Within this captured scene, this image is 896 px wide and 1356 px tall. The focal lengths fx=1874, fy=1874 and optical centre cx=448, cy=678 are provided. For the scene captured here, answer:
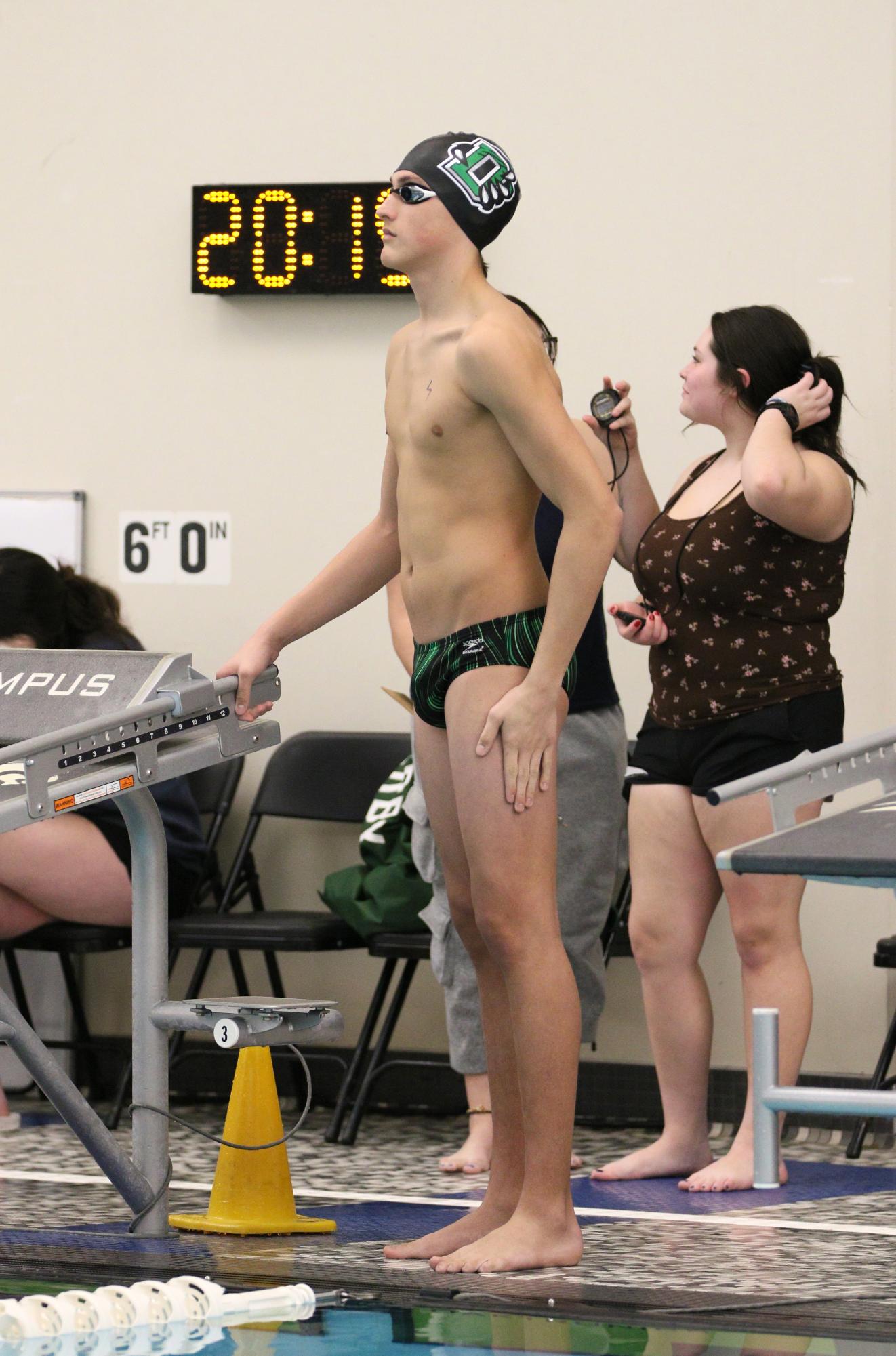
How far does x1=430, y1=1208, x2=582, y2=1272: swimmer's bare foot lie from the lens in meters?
2.65

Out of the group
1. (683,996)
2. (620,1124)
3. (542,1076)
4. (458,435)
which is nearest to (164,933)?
(542,1076)

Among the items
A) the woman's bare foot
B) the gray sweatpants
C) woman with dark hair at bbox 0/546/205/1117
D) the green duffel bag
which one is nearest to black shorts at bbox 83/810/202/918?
woman with dark hair at bbox 0/546/205/1117

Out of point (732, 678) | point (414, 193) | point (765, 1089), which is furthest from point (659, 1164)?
point (414, 193)

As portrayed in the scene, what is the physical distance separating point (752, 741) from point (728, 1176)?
2.72ft

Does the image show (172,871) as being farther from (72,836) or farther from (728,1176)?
(728,1176)

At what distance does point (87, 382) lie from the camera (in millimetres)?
4992

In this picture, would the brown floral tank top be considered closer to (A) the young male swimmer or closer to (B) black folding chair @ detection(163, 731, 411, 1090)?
(A) the young male swimmer

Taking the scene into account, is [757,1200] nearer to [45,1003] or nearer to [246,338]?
[45,1003]

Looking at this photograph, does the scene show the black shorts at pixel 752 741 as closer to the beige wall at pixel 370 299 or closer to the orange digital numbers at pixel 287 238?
the beige wall at pixel 370 299

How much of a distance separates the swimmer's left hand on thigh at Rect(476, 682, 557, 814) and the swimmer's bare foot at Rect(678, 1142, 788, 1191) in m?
1.20

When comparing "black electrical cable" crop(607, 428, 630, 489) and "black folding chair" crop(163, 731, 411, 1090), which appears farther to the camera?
"black folding chair" crop(163, 731, 411, 1090)

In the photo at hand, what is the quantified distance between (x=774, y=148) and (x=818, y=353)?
1.68 ft

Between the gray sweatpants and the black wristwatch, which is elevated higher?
the black wristwatch

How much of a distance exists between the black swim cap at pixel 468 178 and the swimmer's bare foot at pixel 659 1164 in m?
1.86
